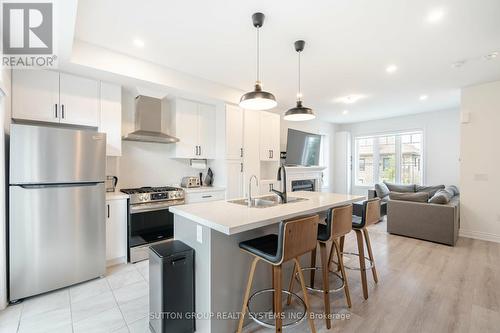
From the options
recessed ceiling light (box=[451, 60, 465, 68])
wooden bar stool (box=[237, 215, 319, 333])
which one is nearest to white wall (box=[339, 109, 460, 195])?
recessed ceiling light (box=[451, 60, 465, 68])

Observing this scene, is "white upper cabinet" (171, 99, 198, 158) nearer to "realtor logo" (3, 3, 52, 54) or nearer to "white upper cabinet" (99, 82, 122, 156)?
"white upper cabinet" (99, 82, 122, 156)

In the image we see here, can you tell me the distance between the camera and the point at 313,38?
8.10 feet

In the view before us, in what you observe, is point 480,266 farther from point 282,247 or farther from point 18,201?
point 18,201

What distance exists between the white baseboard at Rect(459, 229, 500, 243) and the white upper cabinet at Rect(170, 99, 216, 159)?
4632 mm

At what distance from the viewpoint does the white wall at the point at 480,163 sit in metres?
3.79

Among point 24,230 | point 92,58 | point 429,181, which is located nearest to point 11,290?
point 24,230

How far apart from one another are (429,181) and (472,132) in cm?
222

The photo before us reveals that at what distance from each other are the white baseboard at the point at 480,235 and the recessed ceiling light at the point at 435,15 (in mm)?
3745

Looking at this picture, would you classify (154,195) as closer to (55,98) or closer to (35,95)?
(55,98)

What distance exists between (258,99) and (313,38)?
1.04 meters

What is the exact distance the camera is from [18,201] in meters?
2.15

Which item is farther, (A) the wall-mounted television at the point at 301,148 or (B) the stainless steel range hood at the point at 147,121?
(A) the wall-mounted television at the point at 301,148

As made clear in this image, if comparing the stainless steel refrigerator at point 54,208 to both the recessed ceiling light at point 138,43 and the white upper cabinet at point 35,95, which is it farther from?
the recessed ceiling light at point 138,43

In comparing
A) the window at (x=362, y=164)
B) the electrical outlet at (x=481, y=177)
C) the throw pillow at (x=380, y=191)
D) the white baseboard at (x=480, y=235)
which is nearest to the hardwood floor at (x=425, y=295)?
the white baseboard at (x=480, y=235)
